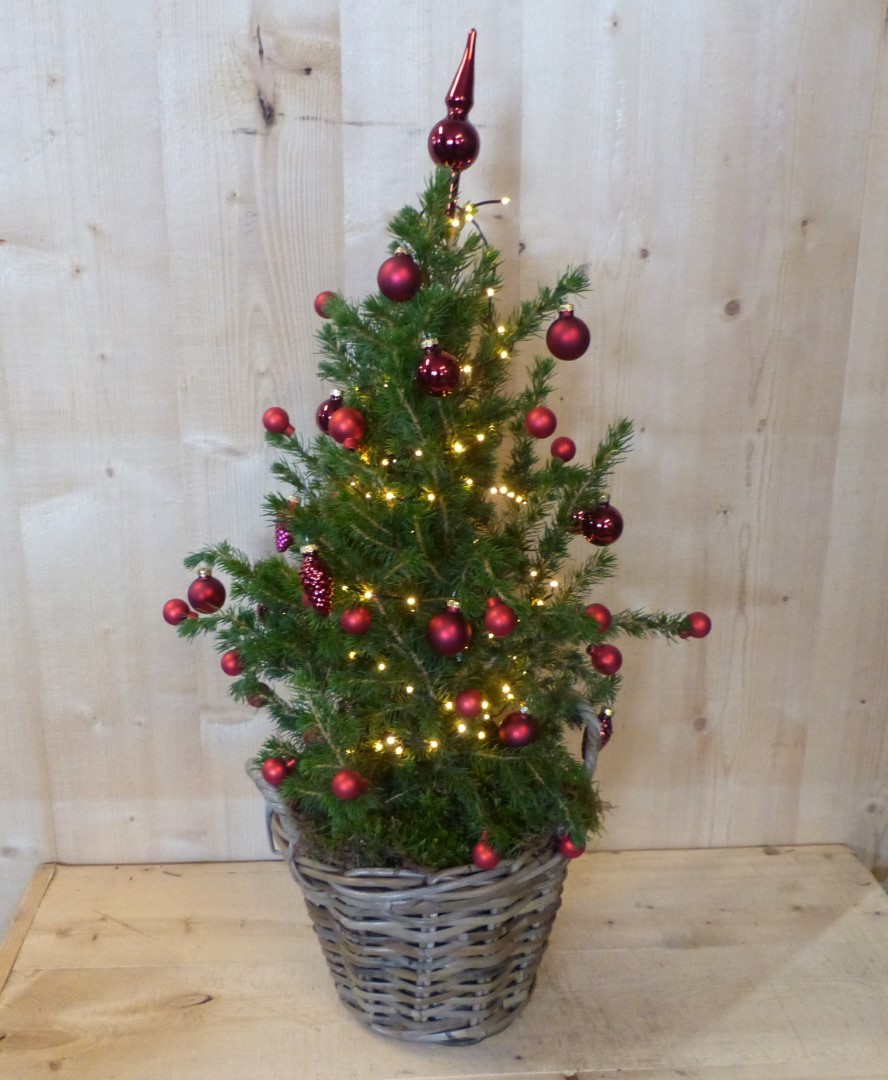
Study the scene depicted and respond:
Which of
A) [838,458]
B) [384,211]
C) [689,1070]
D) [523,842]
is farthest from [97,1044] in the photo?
[838,458]

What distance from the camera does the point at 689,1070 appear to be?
3.23 ft

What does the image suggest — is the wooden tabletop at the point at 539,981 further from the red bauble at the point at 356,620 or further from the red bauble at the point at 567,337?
the red bauble at the point at 567,337

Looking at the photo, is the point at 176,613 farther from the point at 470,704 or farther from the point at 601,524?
the point at 601,524

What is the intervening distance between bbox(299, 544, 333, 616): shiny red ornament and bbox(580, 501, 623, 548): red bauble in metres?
0.28

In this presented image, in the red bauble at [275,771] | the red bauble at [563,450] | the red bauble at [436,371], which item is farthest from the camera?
the red bauble at [563,450]

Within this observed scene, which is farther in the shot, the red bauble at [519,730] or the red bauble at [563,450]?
the red bauble at [563,450]

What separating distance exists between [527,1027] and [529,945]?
11 cm

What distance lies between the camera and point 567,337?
92 cm

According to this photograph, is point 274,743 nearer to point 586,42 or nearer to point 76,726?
point 76,726

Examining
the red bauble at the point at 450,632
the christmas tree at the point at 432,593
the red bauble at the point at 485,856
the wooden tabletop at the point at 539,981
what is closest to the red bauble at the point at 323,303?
the christmas tree at the point at 432,593

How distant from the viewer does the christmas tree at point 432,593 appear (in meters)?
0.88

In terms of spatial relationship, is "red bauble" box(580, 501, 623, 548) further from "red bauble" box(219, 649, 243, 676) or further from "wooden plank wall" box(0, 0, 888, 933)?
"red bauble" box(219, 649, 243, 676)

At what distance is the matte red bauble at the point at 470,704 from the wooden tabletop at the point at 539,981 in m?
0.40

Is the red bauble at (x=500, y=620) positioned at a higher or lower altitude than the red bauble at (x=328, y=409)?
lower
